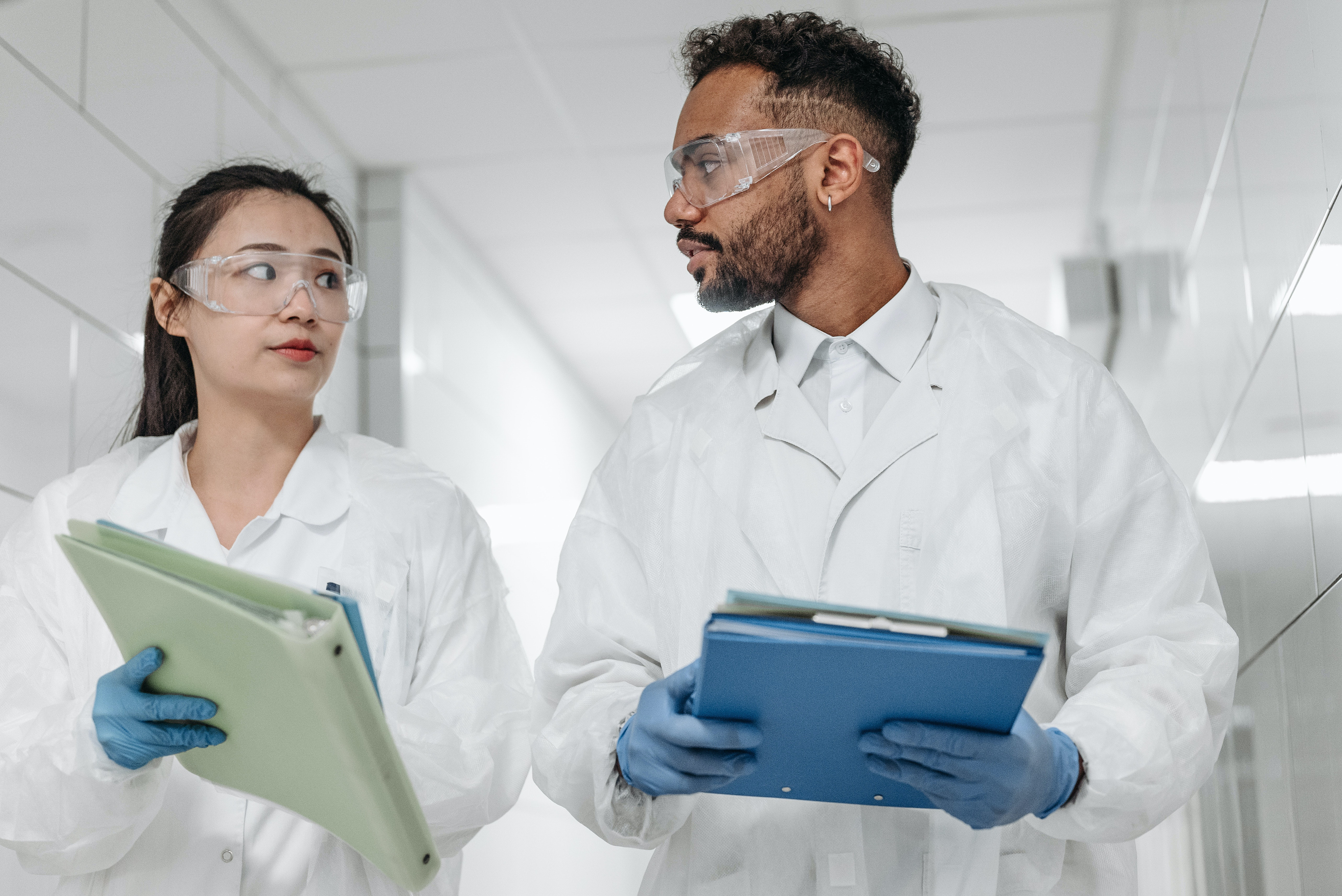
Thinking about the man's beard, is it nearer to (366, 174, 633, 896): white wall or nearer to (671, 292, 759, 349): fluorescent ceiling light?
(366, 174, 633, 896): white wall

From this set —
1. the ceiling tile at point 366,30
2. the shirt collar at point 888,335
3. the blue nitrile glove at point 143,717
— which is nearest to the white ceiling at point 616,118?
the ceiling tile at point 366,30

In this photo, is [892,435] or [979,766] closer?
[979,766]

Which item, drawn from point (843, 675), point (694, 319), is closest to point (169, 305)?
point (843, 675)

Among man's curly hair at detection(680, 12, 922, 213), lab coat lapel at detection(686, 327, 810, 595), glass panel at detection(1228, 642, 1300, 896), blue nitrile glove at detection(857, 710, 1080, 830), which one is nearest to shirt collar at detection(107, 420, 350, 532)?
lab coat lapel at detection(686, 327, 810, 595)

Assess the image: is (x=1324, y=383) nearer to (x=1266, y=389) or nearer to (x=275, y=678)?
(x=1266, y=389)

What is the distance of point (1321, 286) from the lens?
1.66m

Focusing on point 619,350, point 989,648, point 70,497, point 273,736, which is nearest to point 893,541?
point 989,648

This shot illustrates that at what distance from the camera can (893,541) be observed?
1499 mm

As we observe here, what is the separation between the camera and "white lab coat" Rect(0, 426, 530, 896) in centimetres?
162

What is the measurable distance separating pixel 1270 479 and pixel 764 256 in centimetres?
88

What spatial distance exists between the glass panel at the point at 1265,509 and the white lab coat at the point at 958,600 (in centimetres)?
44

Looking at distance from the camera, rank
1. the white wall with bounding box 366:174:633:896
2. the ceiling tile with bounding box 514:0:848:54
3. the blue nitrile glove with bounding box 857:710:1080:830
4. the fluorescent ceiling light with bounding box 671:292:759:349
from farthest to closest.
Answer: the fluorescent ceiling light with bounding box 671:292:759:349, the white wall with bounding box 366:174:633:896, the ceiling tile with bounding box 514:0:848:54, the blue nitrile glove with bounding box 857:710:1080:830

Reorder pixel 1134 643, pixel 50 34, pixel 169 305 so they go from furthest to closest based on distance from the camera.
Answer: pixel 50 34 → pixel 169 305 → pixel 1134 643

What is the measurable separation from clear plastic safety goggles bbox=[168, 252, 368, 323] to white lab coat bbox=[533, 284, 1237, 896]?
22.2 inches
